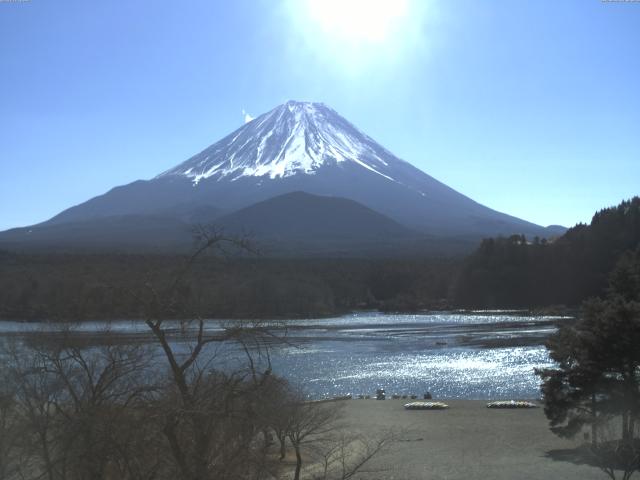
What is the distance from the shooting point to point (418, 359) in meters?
32.6

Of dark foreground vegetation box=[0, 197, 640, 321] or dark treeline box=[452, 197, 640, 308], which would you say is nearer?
dark foreground vegetation box=[0, 197, 640, 321]

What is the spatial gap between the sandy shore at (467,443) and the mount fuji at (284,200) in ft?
231

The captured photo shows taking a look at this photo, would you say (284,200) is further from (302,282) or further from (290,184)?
(302,282)

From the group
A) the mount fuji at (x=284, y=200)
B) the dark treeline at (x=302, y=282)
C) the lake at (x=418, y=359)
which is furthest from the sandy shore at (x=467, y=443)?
the mount fuji at (x=284, y=200)

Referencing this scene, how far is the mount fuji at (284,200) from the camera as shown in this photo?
363 ft

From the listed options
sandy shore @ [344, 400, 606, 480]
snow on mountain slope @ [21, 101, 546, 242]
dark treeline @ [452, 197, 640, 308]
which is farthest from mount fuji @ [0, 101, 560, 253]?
sandy shore @ [344, 400, 606, 480]

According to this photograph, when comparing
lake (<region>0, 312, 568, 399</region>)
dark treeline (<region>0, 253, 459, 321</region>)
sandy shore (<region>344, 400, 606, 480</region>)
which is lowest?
sandy shore (<region>344, 400, 606, 480</region>)

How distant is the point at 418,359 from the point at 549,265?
3799cm

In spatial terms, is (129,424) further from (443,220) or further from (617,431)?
(443,220)

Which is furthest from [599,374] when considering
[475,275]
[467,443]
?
[475,275]

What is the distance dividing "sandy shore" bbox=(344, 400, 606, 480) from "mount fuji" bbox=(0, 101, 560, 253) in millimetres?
70442

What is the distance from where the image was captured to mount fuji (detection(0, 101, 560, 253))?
363 ft

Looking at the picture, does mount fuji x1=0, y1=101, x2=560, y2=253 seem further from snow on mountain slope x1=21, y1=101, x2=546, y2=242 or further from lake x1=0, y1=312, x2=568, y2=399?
lake x1=0, y1=312, x2=568, y2=399

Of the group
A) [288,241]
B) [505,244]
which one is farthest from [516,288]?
[288,241]
